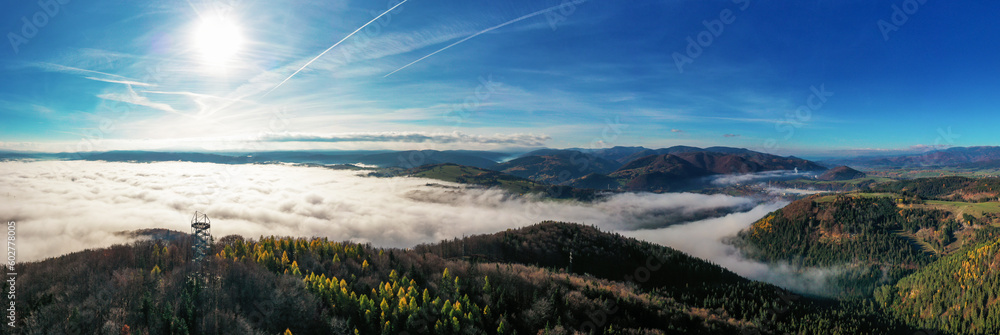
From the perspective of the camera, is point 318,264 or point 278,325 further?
point 318,264

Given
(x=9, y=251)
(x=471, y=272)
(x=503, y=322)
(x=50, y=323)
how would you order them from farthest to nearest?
(x=471, y=272)
(x=503, y=322)
(x=50, y=323)
(x=9, y=251)

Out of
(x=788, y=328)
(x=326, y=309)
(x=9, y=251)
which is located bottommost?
(x=788, y=328)

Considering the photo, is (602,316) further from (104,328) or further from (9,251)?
(9,251)

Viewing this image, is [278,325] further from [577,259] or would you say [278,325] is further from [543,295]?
A: [577,259]

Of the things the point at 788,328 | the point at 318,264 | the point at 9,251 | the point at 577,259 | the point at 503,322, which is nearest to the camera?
the point at 9,251

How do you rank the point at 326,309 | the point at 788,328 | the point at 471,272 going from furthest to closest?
the point at 788,328 → the point at 471,272 → the point at 326,309

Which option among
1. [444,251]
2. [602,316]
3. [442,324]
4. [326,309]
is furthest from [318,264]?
[444,251]

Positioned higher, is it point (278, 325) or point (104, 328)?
point (104, 328)

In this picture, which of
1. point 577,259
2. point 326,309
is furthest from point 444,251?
point 326,309

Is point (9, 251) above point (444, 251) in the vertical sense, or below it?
above
